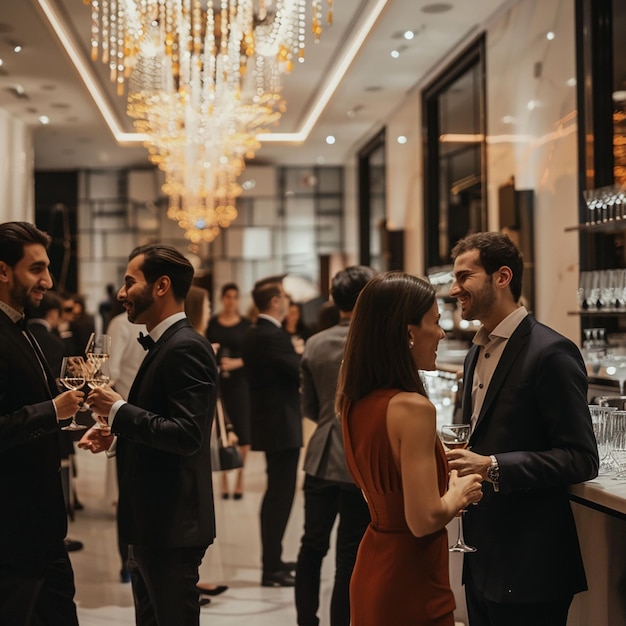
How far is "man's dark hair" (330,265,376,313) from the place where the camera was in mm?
3688

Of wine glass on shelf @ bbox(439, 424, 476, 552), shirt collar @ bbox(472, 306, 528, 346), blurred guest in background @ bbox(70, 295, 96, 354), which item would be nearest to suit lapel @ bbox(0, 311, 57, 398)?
wine glass on shelf @ bbox(439, 424, 476, 552)

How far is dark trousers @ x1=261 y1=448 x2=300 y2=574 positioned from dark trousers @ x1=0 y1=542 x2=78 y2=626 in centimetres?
212

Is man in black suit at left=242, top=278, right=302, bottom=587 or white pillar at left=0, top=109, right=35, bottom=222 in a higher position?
white pillar at left=0, top=109, right=35, bottom=222

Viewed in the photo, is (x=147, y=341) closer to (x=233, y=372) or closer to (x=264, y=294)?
(x=264, y=294)

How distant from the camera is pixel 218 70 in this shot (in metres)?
7.80

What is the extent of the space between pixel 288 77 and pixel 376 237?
4668 millimetres

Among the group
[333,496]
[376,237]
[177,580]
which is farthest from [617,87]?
[376,237]

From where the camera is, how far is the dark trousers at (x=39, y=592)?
2641mm

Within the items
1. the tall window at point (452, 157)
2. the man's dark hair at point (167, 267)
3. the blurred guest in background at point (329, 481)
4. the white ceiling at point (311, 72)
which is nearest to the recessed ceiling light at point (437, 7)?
the white ceiling at point (311, 72)

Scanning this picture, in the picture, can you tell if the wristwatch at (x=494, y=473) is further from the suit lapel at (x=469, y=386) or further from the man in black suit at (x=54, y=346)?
the man in black suit at (x=54, y=346)

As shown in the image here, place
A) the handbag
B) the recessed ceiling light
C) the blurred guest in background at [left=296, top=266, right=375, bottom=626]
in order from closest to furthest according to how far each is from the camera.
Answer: the blurred guest in background at [left=296, top=266, right=375, bottom=626] → the handbag → the recessed ceiling light

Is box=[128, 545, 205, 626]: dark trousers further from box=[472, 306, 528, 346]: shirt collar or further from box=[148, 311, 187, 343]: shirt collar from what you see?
box=[472, 306, 528, 346]: shirt collar

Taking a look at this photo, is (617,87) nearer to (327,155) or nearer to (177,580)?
(177,580)

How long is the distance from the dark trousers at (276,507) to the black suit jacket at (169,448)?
2295 millimetres
